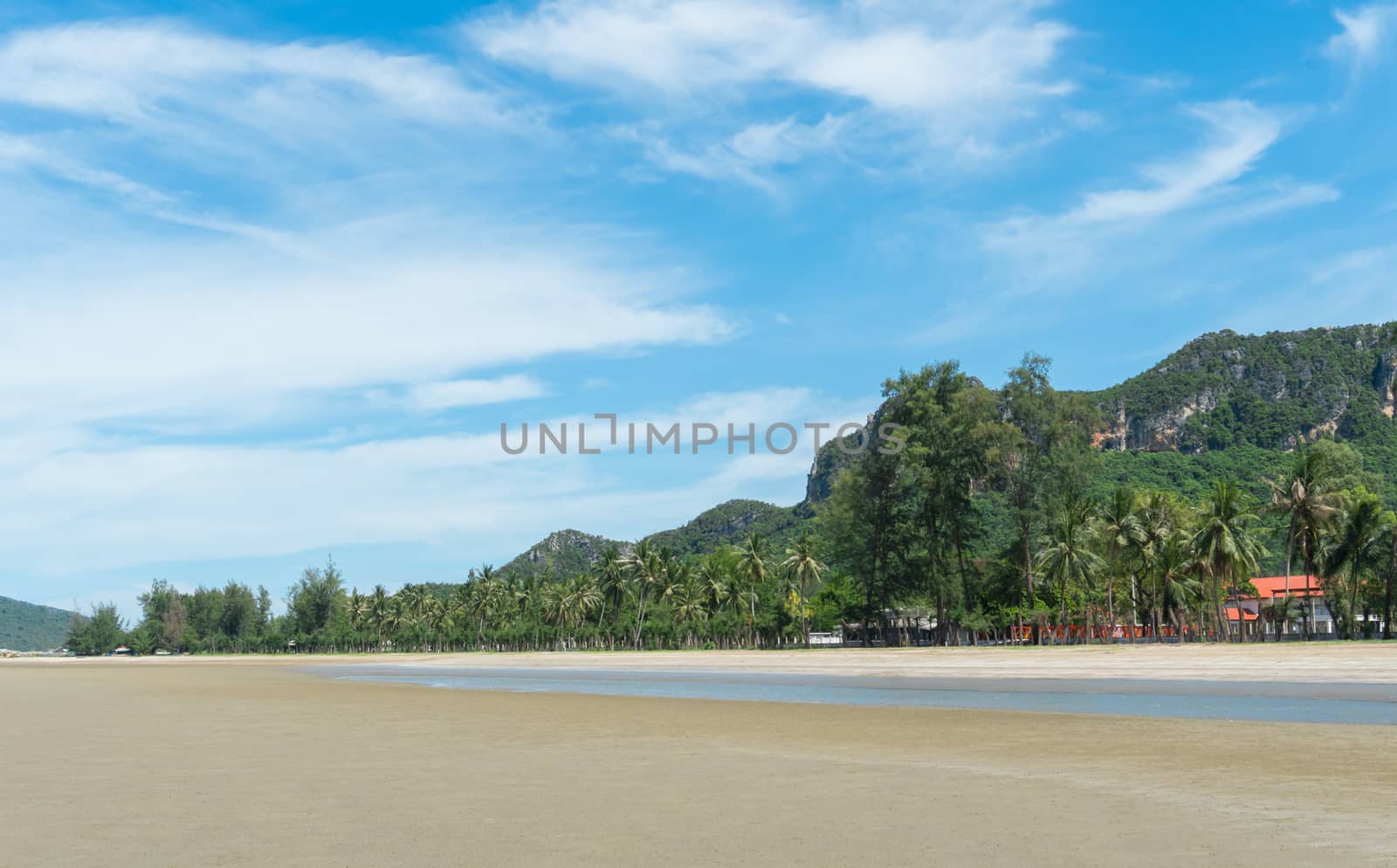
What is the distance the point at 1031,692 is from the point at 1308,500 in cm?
3783

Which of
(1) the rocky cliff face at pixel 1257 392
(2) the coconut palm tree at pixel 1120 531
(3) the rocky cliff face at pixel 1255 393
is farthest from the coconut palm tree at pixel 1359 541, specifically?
(1) the rocky cliff face at pixel 1257 392

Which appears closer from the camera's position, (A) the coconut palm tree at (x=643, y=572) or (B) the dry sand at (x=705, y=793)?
(B) the dry sand at (x=705, y=793)

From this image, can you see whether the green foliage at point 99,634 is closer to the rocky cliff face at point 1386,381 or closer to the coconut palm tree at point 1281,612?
the coconut palm tree at point 1281,612

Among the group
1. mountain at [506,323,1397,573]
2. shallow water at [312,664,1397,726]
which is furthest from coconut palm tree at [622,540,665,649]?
shallow water at [312,664,1397,726]

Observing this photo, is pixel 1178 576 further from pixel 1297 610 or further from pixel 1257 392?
pixel 1257 392

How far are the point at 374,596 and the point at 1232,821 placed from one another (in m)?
152

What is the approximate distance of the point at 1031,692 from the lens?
26703 millimetres

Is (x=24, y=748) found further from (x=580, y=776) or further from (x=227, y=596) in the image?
(x=227, y=596)

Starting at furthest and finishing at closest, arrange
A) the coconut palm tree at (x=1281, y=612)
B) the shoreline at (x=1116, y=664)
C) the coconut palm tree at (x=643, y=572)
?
the coconut palm tree at (x=643, y=572) < the coconut palm tree at (x=1281, y=612) < the shoreline at (x=1116, y=664)

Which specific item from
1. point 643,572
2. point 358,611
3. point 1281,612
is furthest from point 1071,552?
point 358,611

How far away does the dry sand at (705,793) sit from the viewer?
25.2ft

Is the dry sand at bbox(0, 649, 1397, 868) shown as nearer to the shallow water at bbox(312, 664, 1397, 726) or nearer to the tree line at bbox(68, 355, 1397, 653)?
the shallow water at bbox(312, 664, 1397, 726)

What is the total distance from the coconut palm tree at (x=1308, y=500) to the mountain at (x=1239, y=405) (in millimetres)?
72432

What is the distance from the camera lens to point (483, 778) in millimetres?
11852
